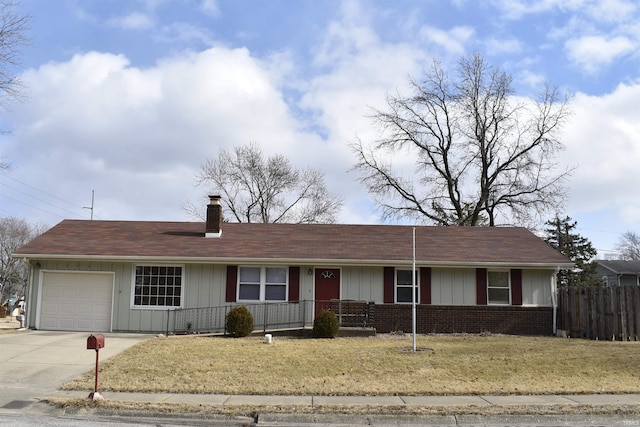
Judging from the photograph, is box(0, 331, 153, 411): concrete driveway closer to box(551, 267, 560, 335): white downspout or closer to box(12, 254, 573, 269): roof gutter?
box(12, 254, 573, 269): roof gutter

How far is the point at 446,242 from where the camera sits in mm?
23109

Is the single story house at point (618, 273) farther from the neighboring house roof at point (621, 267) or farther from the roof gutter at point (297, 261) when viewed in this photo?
the roof gutter at point (297, 261)

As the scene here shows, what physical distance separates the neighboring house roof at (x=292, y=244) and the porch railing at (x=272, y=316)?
5.10 feet

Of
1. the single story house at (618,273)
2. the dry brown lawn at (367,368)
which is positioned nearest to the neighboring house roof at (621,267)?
the single story house at (618,273)

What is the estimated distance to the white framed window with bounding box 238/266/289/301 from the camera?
21.0m

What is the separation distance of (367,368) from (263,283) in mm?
9088

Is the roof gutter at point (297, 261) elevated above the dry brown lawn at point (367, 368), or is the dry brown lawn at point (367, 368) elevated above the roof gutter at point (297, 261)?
the roof gutter at point (297, 261)

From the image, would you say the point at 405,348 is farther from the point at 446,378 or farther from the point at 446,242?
the point at 446,242

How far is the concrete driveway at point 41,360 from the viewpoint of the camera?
35.2ft

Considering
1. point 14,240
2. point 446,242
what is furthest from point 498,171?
point 14,240

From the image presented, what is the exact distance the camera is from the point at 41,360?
1356cm

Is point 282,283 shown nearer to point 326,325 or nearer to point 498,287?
point 326,325

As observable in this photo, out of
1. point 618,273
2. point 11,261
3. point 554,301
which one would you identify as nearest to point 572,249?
point 618,273

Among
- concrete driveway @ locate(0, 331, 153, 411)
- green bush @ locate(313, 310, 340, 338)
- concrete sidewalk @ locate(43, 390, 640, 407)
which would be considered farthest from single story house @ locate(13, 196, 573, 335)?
concrete sidewalk @ locate(43, 390, 640, 407)
